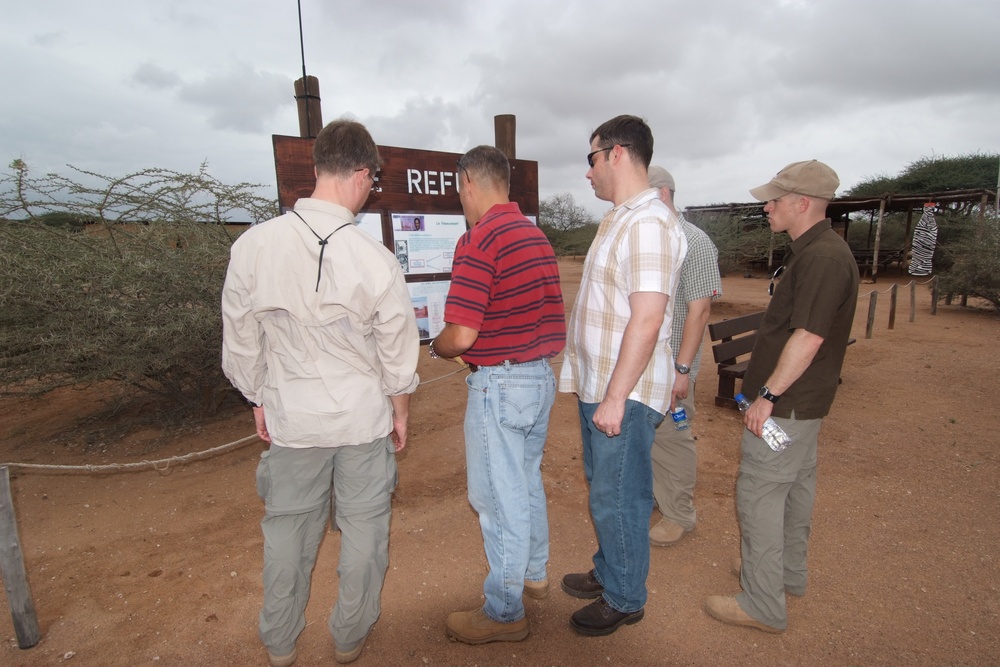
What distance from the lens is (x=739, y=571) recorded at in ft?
9.54

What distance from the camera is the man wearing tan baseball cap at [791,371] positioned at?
212cm

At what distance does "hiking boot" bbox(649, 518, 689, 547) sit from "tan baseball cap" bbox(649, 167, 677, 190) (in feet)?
6.49

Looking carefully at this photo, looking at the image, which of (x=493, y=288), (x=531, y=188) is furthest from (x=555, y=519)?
(x=531, y=188)

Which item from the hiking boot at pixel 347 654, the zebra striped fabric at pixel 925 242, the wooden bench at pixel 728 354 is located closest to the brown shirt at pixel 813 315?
the hiking boot at pixel 347 654

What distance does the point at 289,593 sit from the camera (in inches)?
85.6

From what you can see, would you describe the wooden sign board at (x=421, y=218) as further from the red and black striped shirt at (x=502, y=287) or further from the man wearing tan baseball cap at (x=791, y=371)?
the man wearing tan baseball cap at (x=791, y=371)

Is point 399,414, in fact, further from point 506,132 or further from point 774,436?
point 506,132

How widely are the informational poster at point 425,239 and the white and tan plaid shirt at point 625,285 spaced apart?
1.85m

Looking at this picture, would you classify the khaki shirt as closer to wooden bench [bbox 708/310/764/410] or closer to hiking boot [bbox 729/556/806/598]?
hiking boot [bbox 729/556/806/598]

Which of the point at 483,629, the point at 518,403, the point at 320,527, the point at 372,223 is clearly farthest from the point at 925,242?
the point at 320,527

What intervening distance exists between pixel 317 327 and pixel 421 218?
2.07 meters

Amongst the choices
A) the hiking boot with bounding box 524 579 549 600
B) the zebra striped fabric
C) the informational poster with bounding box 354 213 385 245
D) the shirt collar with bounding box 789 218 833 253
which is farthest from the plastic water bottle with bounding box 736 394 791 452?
the zebra striped fabric

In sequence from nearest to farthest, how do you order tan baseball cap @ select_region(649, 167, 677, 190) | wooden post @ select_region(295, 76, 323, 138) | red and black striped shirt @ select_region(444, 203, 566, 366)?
red and black striped shirt @ select_region(444, 203, 566, 366)
tan baseball cap @ select_region(649, 167, 677, 190)
wooden post @ select_region(295, 76, 323, 138)

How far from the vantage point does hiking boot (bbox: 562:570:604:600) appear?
2729 millimetres
